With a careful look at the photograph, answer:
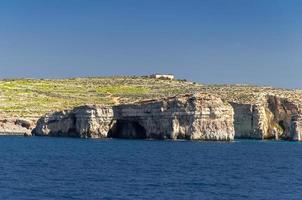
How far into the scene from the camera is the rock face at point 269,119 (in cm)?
13225

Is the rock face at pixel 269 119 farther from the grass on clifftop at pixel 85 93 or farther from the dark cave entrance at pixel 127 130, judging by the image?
the dark cave entrance at pixel 127 130

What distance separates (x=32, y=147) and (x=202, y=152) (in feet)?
83.8

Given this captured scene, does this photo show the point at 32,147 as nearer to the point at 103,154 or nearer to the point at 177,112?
the point at 103,154

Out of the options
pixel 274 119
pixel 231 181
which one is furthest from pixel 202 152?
pixel 274 119

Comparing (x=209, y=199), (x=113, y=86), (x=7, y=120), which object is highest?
(x=113, y=86)

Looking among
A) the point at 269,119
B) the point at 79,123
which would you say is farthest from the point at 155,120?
the point at 269,119

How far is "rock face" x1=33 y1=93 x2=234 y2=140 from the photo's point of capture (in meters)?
113

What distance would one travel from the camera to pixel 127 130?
419ft

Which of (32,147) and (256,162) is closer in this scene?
(256,162)

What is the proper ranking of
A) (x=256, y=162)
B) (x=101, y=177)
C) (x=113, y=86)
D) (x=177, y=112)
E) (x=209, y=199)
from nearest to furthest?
1. (x=209, y=199)
2. (x=101, y=177)
3. (x=256, y=162)
4. (x=177, y=112)
5. (x=113, y=86)

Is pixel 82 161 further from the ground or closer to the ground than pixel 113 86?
closer to the ground

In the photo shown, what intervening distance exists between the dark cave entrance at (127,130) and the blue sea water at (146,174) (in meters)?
31.8

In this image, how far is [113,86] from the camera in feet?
630

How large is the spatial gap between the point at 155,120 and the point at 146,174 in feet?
182
